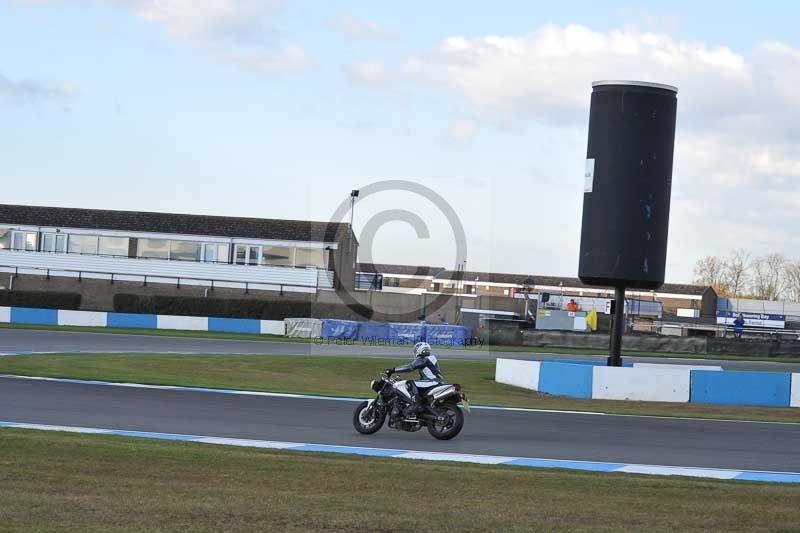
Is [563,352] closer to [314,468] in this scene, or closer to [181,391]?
[181,391]

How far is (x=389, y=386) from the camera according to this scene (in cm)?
1593

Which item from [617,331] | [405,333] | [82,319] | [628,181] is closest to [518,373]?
[617,331]

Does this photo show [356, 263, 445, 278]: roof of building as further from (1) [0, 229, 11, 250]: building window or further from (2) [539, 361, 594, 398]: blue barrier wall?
(2) [539, 361, 594, 398]: blue barrier wall

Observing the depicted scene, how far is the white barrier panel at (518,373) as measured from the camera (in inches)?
1069

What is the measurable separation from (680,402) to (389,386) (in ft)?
35.8

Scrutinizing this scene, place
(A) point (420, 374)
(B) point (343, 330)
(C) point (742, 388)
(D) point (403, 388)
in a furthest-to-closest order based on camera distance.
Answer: (B) point (343, 330), (C) point (742, 388), (D) point (403, 388), (A) point (420, 374)

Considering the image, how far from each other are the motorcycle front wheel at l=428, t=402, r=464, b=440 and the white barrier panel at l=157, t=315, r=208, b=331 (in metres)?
37.2

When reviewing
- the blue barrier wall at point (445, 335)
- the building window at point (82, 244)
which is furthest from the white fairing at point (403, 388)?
the building window at point (82, 244)

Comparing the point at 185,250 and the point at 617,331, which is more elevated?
the point at 185,250

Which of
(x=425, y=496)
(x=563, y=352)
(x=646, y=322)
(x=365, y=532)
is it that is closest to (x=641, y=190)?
(x=425, y=496)

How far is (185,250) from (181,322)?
11211 millimetres

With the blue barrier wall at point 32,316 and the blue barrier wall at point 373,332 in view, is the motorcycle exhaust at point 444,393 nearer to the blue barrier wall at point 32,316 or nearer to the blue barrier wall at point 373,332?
the blue barrier wall at point 373,332

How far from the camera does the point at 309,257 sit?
202ft

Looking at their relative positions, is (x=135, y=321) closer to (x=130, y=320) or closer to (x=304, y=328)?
(x=130, y=320)
